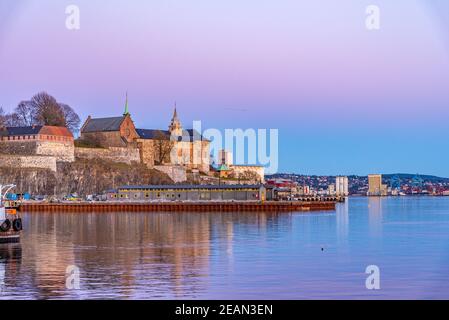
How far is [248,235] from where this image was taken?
5531cm

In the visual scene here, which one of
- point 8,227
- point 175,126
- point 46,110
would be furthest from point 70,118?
point 8,227

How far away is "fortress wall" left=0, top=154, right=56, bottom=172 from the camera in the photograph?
11264cm

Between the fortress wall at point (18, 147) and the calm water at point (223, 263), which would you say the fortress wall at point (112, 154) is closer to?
the fortress wall at point (18, 147)

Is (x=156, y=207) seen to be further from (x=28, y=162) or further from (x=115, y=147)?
(x=115, y=147)

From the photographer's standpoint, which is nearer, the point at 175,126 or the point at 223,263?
the point at 223,263

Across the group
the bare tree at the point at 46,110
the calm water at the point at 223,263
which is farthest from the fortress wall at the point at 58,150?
the calm water at the point at 223,263

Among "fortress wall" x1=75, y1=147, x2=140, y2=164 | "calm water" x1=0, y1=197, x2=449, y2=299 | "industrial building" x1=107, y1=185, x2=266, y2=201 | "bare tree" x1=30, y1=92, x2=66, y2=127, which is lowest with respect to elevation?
"calm water" x1=0, y1=197, x2=449, y2=299

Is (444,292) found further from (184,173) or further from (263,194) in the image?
(184,173)

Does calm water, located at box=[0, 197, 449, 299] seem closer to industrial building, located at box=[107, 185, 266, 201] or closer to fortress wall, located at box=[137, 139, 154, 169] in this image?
industrial building, located at box=[107, 185, 266, 201]

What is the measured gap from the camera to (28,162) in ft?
374

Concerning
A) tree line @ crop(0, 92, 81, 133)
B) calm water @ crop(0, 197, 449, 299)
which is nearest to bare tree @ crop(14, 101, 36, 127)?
tree line @ crop(0, 92, 81, 133)

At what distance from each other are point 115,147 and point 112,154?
2333mm

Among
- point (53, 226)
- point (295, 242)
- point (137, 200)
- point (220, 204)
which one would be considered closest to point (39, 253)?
point (295, 242)

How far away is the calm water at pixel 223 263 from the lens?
28.3 meters
